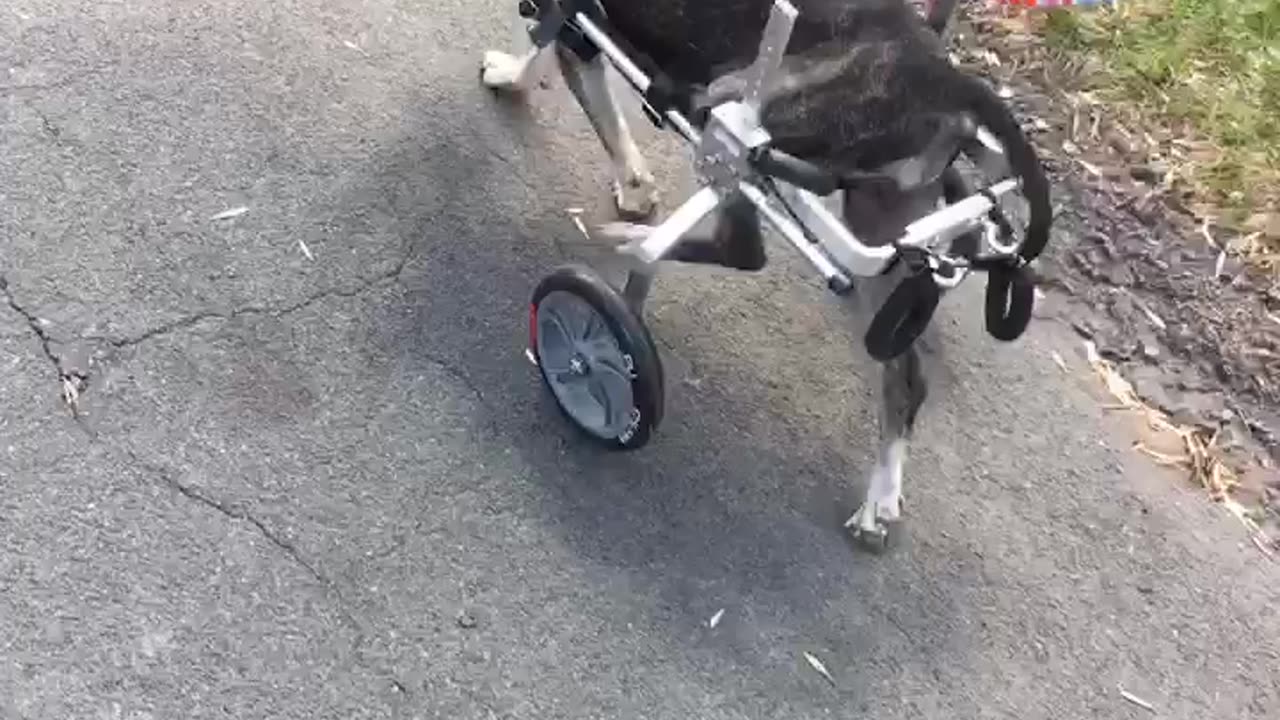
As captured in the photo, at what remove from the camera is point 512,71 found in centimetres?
389

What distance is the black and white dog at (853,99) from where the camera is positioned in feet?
8.62

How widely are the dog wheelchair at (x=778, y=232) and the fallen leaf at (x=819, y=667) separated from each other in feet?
1.77

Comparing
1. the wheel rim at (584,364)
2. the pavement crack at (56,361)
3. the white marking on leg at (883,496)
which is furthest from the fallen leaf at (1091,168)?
the pavement crack at (56,361)

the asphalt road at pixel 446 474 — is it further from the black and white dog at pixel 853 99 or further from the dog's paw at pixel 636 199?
the black and white dog at pixel 853 99

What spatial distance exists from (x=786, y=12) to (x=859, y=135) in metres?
0.30

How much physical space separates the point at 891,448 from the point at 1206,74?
75.5 inches

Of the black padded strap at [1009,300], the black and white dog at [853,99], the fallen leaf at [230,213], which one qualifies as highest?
the black and white dog at [853,99]

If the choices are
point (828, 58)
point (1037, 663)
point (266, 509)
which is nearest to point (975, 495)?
point (1037, 663)

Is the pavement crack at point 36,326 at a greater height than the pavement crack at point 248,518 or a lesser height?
greater

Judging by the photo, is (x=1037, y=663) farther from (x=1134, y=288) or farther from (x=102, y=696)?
(x=102, y=696)

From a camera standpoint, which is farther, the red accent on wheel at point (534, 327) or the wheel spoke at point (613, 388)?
the red accent on wheel at point (534, 327)

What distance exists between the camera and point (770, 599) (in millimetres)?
3025

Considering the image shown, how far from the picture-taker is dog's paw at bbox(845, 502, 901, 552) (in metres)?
3.12

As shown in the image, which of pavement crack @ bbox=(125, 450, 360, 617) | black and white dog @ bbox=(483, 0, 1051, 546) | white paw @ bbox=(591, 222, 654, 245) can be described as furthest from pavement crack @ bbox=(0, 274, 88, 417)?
black and white dog @ bbox=(483, 0, 1051, 546)
